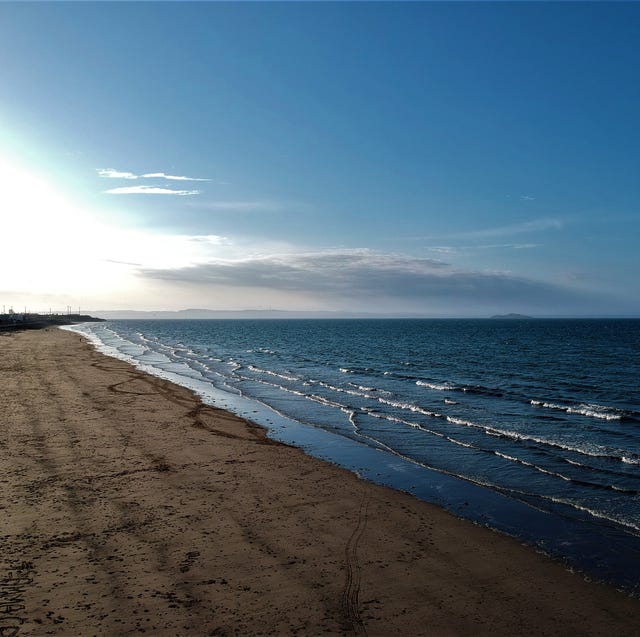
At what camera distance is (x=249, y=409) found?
27.3 metres

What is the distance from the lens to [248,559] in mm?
9148

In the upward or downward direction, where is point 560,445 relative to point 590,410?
downward

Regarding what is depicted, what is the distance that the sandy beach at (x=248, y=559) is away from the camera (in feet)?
24.0

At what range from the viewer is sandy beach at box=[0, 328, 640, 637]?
732 centimetres

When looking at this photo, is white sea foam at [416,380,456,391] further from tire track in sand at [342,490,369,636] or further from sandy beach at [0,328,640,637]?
tire track in sand at [342,490,369,636]

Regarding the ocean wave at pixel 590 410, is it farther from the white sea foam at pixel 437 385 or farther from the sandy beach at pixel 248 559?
the sandy beach at pixel 248 559

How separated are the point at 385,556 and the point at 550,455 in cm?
1081

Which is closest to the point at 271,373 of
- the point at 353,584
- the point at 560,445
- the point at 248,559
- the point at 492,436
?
the point at 492,436

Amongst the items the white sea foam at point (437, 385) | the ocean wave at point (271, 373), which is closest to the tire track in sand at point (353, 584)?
the white sea foam at point (437, 385)

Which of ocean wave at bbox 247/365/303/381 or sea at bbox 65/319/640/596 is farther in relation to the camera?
ocean wave at bbox 247/365/303/381

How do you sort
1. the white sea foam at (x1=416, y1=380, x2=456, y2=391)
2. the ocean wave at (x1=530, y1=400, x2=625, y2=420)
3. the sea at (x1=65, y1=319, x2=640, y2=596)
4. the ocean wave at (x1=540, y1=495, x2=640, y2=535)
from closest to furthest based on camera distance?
the ocean wave at (x1=540, y1=495, x2=640, y2=535) < the sea at (x1=65, y1=319, x2=640, y2=596) < the ocean wave at (x1=530, y1=400, x2=625, y2=420) < the white sea foam at (x1=416, y1=380, x2=456, y2=391)

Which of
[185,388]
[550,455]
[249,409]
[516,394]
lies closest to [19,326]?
[185,388]

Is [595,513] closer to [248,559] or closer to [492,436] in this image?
[492,436]

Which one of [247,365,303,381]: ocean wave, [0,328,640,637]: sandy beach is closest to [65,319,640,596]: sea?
[247,365,303,381]: ocean wave
